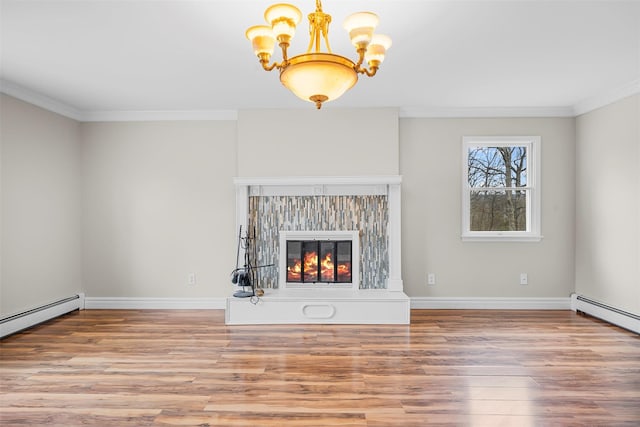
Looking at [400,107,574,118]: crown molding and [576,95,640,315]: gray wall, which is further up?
[400,107,574,118]: crown molding

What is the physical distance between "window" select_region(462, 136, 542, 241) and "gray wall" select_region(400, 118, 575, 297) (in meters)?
0.11

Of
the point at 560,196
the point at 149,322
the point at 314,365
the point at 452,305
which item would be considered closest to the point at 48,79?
the point at 149,322

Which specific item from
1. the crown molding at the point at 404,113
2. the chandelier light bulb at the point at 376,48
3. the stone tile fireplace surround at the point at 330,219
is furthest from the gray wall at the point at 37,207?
the chandelier light bulb at the point at 376,48

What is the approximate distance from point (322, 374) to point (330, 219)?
2.08m

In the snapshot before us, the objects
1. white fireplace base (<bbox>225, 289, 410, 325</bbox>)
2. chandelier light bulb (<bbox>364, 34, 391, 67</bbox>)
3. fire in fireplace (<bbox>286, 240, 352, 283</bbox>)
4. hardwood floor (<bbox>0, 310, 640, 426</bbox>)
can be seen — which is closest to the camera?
chandelier light bulb (<bbox>364, 34, 391, 67</bbox>)

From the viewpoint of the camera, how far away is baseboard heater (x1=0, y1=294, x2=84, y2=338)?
12.0 ft

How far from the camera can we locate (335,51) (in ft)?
9.55

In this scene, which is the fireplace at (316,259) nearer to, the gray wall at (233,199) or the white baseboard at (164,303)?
the gray wall at (233,199)

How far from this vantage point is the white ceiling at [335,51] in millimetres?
2328

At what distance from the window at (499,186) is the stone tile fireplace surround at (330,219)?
976mm

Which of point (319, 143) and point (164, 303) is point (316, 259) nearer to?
point (319, 143)

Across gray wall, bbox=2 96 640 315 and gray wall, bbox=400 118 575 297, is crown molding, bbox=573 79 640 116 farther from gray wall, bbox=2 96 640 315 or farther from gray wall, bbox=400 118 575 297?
gray wall, bbox=400 118 575 297

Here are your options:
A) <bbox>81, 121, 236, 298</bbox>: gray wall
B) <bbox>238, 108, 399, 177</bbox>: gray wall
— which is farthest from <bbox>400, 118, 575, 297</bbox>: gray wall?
<bbox>81, 121, 236, 298</bbox>: gray wall

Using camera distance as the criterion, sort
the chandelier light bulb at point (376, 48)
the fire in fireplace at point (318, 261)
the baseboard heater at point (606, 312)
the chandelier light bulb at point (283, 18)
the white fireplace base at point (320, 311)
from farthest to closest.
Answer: the fire in fireplace at point (318, 261) < the white fireplace base at point (320, 311) < the baseboard heater at point (606, 312) < the chandelier light bulb at point (376, 48) < the chandelier light bulb at point (283, 18)
